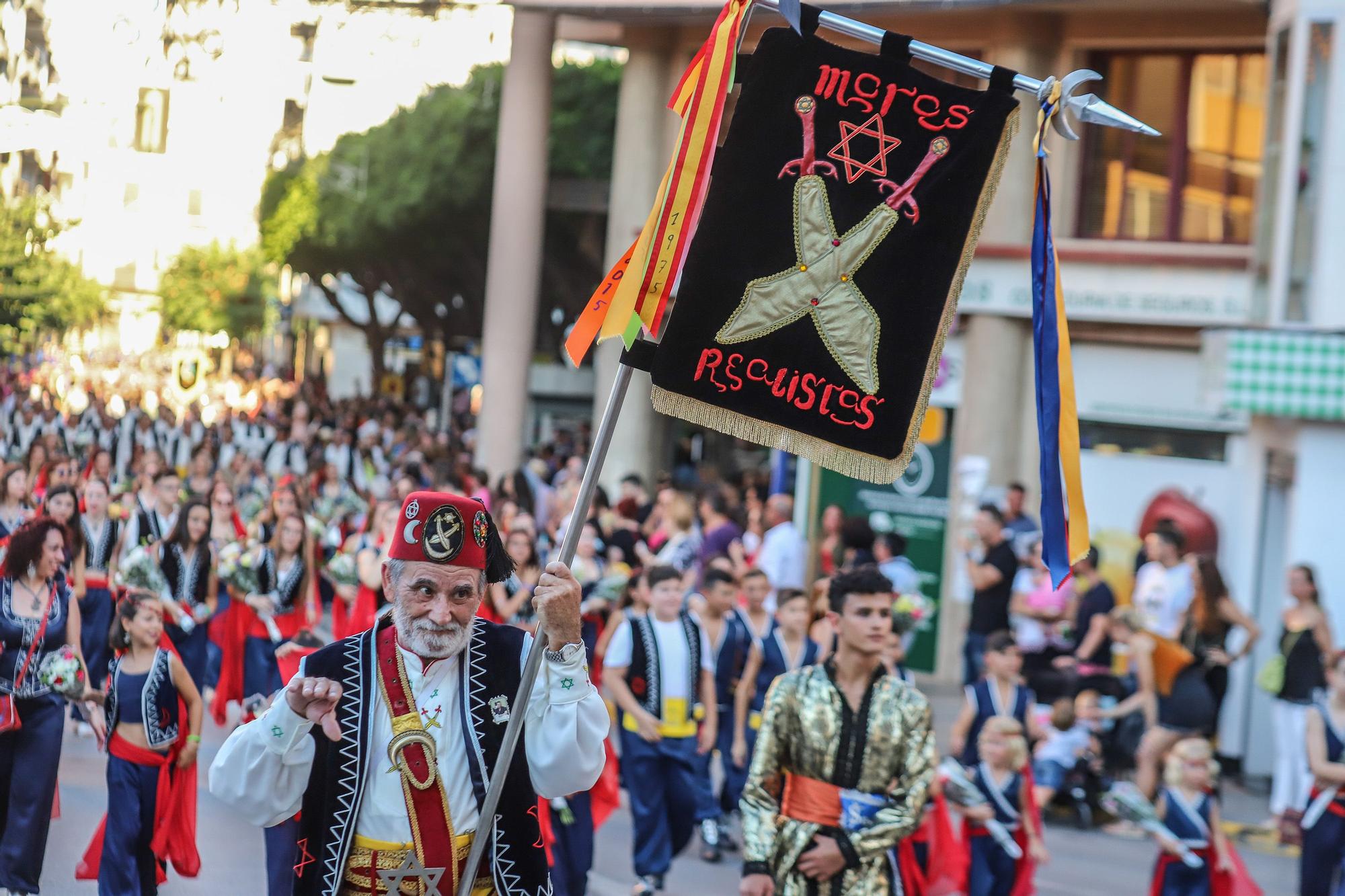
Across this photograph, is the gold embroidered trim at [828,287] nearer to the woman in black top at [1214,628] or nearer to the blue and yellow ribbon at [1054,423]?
the blue and yellow ribbon at [1054,423]

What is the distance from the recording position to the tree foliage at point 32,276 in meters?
12.4

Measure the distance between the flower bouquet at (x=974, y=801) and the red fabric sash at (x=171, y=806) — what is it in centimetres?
354

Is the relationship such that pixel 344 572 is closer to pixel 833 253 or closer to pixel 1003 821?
pixel 1003 821

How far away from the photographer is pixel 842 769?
20.3 feet

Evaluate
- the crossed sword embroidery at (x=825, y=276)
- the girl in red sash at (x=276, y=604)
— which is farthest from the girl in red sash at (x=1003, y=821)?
the girl in red sash at (x=276, y=604)

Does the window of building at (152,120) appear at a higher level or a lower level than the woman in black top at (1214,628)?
higher

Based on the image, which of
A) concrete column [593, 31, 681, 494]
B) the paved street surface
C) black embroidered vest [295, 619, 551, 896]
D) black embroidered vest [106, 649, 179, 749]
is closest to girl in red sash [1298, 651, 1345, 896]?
the paved street surface

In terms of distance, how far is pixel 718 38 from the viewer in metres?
4.82

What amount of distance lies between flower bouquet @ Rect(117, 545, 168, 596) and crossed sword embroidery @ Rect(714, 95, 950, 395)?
7296mm

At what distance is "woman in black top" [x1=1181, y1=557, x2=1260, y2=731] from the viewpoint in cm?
1238

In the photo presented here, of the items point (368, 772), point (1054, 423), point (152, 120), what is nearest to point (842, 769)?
point (1054, 423)

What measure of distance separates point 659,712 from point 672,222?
18.1 feet

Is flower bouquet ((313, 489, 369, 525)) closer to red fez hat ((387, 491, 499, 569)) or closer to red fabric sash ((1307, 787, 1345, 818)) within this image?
red fabric sash ((1307, 787, 1345, 818))

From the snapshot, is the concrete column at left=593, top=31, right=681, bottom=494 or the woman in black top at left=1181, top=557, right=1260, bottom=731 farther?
the concrete column at left=593, top=31, right=681, bottom=494
